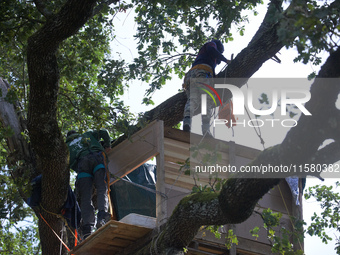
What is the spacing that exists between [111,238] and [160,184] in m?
0.87

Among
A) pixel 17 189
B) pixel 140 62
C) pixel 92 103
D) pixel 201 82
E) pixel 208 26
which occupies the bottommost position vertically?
pixel 17 189

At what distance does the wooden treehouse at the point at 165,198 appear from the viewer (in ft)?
24.0

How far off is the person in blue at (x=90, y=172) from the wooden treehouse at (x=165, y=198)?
11.2 inches

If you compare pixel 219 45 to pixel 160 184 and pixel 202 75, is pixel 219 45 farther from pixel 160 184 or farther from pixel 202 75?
pixel 160 184

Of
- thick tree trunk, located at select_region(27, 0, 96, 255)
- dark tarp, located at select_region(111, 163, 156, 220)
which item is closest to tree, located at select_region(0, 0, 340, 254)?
thick tree trunk, located at select_region(27, 0, 96, 255)

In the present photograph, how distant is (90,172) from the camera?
26.4 ft

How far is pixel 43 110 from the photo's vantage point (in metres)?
7.43

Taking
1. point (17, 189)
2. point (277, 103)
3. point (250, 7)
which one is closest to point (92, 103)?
point (17, 189)

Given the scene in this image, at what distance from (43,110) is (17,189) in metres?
1.61

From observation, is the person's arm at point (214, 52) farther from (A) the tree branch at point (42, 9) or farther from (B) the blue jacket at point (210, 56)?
(A) the tree branch at point (42, 9)

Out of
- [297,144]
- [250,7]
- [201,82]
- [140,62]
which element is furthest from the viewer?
[250,7]

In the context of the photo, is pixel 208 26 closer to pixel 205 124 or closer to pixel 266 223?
pixel 205 124

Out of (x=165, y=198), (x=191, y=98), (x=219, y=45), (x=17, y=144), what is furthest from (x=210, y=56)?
(x=17, y=144)

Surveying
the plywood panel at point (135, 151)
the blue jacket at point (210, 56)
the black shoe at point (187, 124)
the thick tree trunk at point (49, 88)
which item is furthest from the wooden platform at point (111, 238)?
the blue jacket at point (210, 56)
